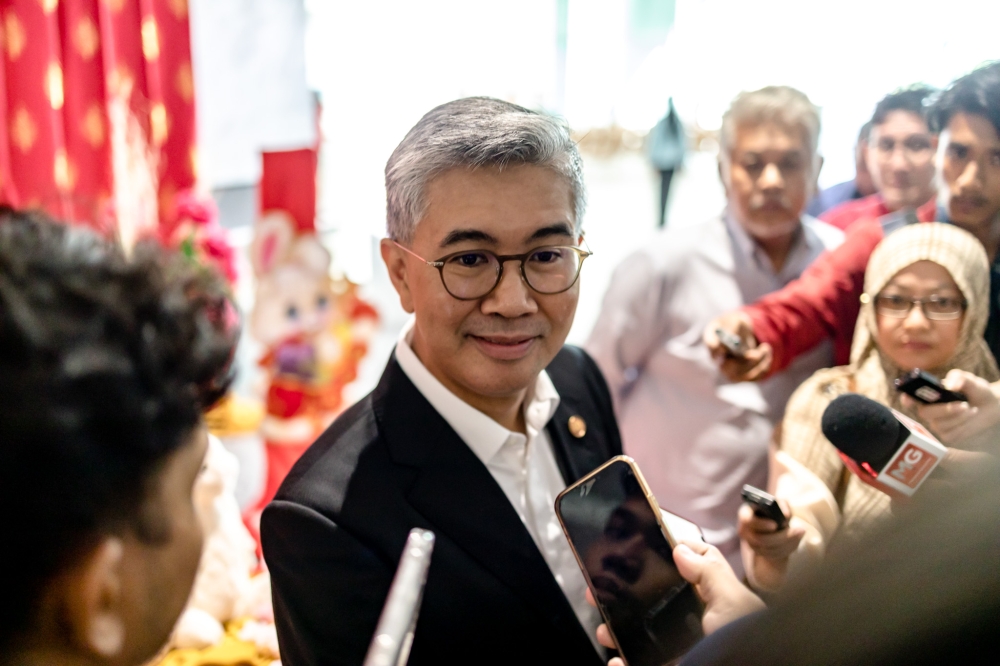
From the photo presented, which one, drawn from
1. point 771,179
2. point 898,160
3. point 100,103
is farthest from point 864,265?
point 100,103

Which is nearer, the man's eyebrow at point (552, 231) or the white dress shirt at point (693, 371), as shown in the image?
the man's eyebrow at point (552, 231)

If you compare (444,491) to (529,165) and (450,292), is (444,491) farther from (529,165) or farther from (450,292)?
(529,165)

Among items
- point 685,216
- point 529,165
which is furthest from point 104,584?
point 685,216

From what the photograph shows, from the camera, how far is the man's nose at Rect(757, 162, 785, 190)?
168 centimetres

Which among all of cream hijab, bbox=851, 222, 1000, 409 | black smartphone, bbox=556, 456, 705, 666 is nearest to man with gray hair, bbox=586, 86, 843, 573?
cream hijab, bbox=851, 222, 1000, 409

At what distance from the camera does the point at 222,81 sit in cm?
262

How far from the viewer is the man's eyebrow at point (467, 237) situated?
104 cm

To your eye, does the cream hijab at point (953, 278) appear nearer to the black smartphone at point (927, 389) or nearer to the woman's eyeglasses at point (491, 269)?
the black smartphone at point (927, 389)

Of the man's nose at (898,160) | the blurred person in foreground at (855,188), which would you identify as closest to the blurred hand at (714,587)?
the man's nose at (898,160)

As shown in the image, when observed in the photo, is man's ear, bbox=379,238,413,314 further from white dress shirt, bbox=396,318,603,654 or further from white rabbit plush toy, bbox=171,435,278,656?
white rabbit plush toy, bbox=171,435,278,656

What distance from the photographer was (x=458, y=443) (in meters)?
1.10

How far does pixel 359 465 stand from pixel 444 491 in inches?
4.8

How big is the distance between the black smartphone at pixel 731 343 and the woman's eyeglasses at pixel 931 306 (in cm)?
26

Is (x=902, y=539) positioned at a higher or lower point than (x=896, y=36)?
lower
